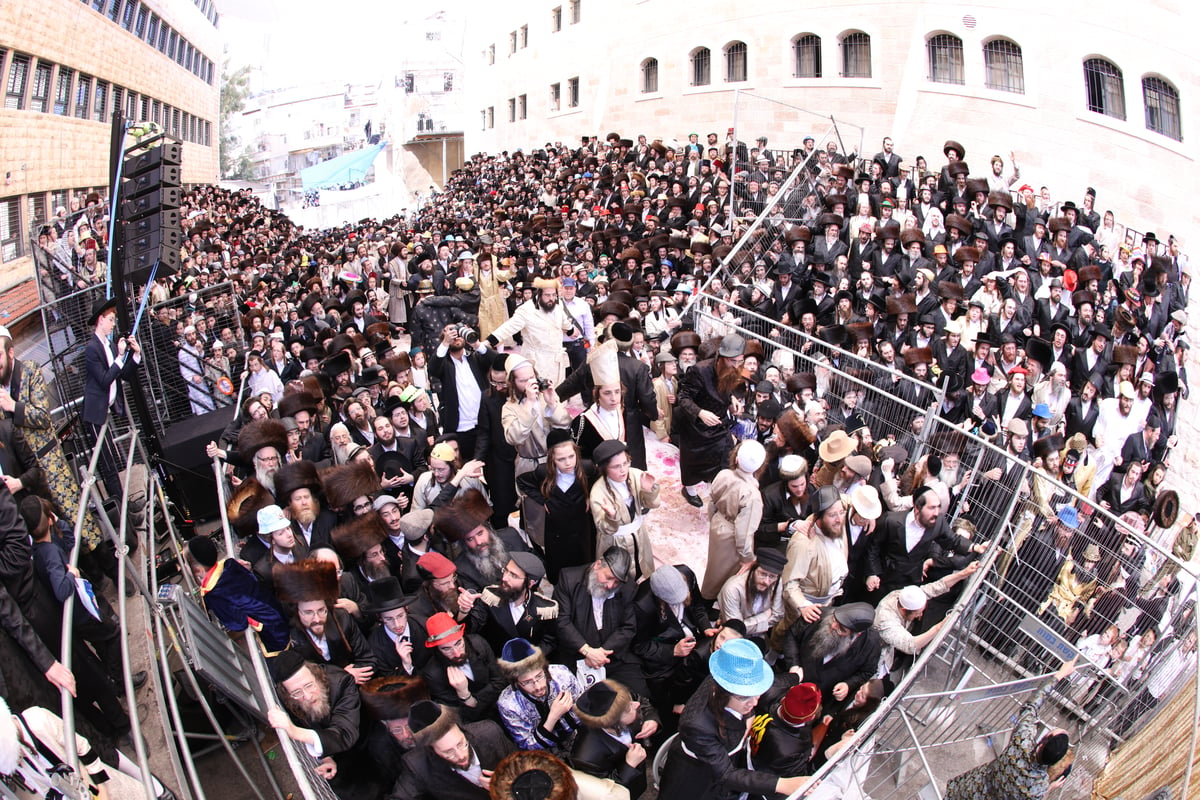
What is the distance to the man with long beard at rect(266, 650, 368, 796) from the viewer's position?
4.00 meters

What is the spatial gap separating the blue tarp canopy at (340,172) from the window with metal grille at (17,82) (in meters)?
29.8

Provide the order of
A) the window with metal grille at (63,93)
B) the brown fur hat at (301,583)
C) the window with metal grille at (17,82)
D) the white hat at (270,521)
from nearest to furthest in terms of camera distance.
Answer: the brown fur hat at (301,583) < the white hat at (270,521) < the window with metal grille at (17,82) < the window with metal grille at (63,93)

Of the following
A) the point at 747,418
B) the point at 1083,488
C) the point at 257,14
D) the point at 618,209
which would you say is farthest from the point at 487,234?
the point at 257,14

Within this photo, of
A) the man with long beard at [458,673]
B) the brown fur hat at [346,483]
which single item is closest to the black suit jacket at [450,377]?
the brown fur hat at [346,483]

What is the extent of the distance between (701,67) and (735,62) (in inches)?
67.0

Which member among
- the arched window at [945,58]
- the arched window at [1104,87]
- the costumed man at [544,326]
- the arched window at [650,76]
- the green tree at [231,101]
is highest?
the green tree at [231,101]

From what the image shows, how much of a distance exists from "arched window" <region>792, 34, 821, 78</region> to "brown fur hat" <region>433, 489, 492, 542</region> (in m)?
22.1

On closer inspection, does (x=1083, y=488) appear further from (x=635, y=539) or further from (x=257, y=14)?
(x=257, y=14)

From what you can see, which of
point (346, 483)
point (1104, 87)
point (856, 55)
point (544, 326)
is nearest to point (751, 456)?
point (346, 483)

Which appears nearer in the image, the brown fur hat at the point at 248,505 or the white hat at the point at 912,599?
the white hat at the point at 912,599

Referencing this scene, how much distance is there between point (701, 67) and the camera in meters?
26.7

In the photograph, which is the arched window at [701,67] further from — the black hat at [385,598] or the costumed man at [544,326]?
the black hat at [385,598]

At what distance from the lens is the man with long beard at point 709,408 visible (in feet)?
23.6

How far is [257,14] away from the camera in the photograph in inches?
1420
